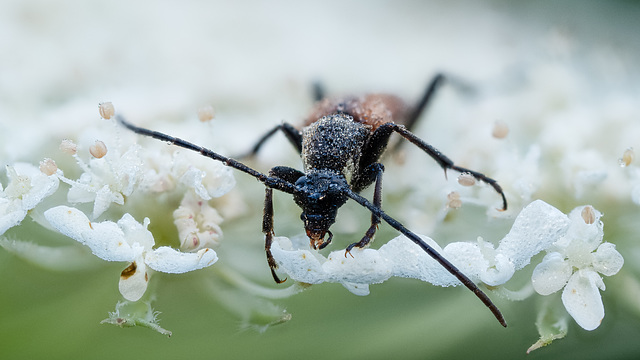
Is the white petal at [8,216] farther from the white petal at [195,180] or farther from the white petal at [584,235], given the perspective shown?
the white petal at [584,235]

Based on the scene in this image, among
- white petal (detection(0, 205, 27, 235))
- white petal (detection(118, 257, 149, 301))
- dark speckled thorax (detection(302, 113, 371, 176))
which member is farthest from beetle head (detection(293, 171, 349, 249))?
white petal (detection(0, 205, 27, 235))

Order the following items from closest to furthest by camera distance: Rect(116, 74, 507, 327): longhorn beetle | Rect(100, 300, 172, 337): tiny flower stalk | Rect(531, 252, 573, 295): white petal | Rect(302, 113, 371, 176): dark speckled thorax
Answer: Rect(100, 300, 172, 337): tiny flower stalk, Rect(531, 252, 573, 295): white petal, Rect(116, 74, 507, 327): longhorn beetle, Rect(302, 113, 371, 176): dark speckled thorax

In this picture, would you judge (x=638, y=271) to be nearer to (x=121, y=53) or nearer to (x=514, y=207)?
(x=514, y=207)

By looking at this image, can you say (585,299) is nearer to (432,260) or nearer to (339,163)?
(432,260)

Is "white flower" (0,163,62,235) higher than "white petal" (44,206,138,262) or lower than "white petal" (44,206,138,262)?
higher

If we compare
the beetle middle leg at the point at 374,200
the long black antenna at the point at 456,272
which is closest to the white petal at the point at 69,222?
the beetle middle leg at the point at 374,200

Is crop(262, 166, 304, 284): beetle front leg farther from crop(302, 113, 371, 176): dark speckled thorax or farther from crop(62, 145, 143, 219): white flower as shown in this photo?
crop(62, 145, 143, 219): white flower

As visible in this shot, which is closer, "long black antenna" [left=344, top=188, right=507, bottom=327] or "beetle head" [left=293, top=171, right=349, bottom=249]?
"long black antenna" [left=344, top=188, right=507, bottom=327]
